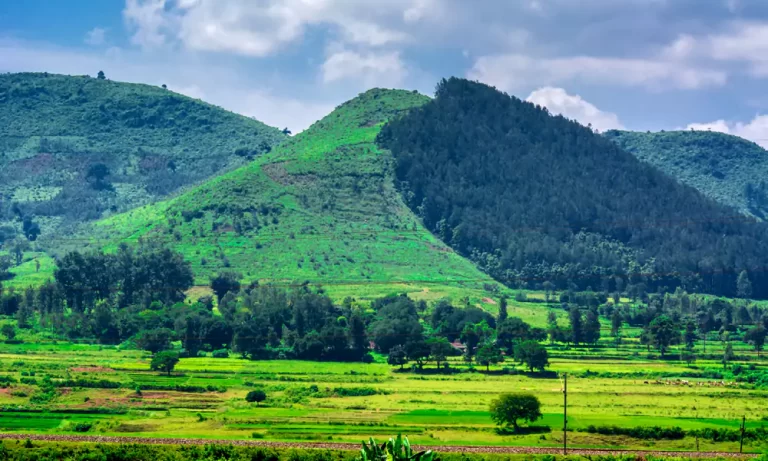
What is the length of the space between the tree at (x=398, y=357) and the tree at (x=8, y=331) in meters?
57.2

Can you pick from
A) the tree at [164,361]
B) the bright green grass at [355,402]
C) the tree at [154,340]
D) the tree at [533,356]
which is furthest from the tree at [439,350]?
the tree at [154,340]

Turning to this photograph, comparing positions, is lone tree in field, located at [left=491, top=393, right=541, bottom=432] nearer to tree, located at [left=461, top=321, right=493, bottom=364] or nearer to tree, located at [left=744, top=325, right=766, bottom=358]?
tree, located at [left=461, top=321, right=493, bottom=364]

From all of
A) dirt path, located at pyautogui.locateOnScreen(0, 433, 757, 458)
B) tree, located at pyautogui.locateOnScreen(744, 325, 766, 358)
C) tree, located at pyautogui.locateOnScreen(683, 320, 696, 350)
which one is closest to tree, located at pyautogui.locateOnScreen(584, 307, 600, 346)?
tree, located at pyautogui.locateOnScreen(683, 320, 696, 350)

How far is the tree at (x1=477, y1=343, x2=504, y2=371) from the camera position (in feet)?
468

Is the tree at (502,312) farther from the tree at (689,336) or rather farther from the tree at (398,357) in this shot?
the tree at (689,336)

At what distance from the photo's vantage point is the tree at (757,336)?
167750mm

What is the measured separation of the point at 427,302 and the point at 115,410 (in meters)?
93.4

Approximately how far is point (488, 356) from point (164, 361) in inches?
1665

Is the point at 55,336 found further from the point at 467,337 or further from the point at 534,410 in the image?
the point at 534,410

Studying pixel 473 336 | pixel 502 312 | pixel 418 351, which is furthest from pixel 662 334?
pixel 418 351

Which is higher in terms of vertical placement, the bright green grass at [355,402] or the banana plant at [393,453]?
the banana plant at [393,453]

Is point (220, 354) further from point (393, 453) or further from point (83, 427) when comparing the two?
point (393, 453)

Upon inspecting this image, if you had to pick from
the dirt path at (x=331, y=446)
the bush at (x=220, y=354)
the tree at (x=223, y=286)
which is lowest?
the dirt path at (x=331, y=446)

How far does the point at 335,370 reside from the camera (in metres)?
142
